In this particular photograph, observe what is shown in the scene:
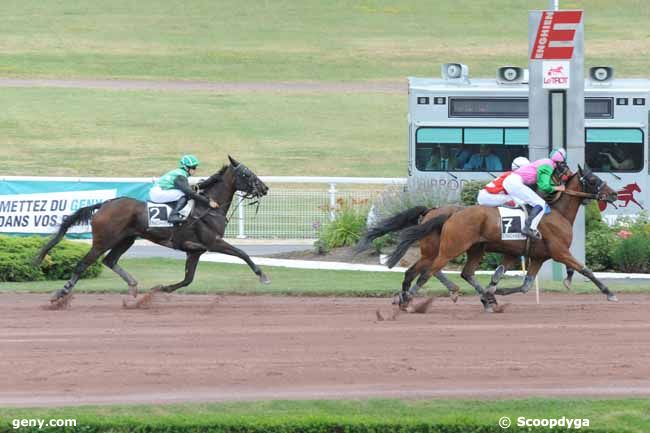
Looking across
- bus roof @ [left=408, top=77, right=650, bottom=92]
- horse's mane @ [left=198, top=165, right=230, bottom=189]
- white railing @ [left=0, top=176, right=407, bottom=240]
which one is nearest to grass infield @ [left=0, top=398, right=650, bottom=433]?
horse's mane @ [left=198, top=165, right=230, bottom=189]

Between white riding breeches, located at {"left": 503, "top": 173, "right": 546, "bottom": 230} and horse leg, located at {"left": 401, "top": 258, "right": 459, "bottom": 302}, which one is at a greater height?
white riding breeches, located at {"left": 503, "top": 173, "right": 546, "bottom": 230}

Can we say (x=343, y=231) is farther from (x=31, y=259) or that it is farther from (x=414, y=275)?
(x=414, y=275)

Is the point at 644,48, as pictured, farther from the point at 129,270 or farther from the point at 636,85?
the point at 129,270

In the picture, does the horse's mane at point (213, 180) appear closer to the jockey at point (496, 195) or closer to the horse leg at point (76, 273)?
the horse leg at point (76, 273)

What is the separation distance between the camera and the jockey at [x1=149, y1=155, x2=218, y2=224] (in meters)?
17.0

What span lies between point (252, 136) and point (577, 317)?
30.4m

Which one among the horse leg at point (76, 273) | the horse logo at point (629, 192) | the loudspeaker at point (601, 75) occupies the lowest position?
the horse leg at point (76, 273)

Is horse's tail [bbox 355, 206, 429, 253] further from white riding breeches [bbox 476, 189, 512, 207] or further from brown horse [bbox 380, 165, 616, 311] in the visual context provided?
white riding breeches [bbox 476, 189, 512, 207]

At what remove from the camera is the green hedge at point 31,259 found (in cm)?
1975

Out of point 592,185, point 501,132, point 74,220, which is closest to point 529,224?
point 592,185

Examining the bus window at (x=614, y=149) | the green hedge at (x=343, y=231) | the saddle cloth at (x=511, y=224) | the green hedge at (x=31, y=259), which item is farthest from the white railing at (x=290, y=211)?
the saddle cloth at (x=511, y=224)

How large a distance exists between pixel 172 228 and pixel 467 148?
940 centimetres

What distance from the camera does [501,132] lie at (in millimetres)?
25234

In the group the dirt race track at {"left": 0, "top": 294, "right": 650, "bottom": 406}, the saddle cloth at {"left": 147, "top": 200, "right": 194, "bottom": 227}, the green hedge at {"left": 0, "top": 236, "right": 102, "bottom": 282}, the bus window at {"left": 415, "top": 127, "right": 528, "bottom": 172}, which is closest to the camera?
the dirt race track at {"left": 0, "top": 294, "right": 650, "bottom": 406}
